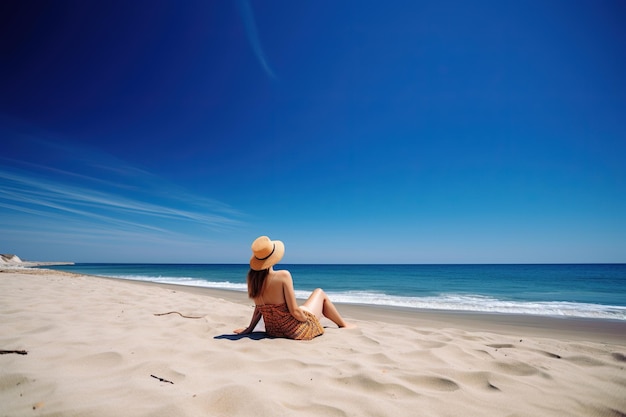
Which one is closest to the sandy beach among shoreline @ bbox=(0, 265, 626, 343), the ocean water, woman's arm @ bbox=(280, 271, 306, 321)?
woman's arm @ bbox=(280, 271, 306, 321)

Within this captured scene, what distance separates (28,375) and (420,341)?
12.4ft

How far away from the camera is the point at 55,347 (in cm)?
→ 270

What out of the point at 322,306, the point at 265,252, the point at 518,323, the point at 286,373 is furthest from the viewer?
the point at 518,323

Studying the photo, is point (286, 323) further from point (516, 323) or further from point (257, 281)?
point (516, 323)

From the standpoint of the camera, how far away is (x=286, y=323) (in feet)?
11.6

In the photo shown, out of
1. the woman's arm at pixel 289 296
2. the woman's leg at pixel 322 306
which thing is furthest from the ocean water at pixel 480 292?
the woman's arm at pixel 289 296

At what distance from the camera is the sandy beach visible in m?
1.76

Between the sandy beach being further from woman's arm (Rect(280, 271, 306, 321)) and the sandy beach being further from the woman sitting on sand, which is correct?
woman's arm (Rect(280, 271, 306, 321))

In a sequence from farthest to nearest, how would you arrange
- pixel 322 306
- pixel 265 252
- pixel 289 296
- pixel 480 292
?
1. pixel 480 292
2. pixel 322 306
3. pixel 289 296
4. pixel 265 252

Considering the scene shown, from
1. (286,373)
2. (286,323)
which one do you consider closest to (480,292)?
(286,323)

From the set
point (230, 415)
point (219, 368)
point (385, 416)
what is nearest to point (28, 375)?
point (219, 368)

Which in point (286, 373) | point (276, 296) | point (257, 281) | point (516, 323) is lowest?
point (516, 323)

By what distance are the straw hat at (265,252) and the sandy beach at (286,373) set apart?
2.91ft

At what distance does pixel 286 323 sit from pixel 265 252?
0.97m
